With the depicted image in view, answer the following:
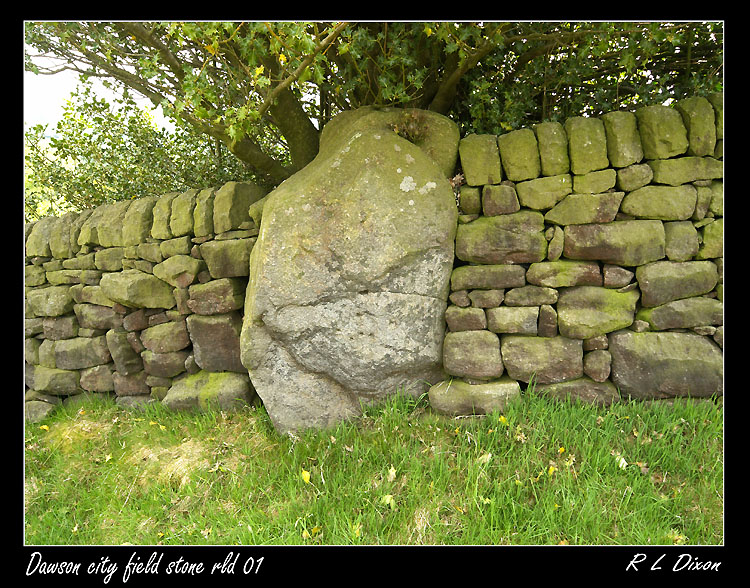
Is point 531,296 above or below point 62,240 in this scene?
below

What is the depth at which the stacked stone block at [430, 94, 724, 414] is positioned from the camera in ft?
10.00

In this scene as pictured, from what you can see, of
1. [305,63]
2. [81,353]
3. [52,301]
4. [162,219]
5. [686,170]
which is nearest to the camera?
[305,63]

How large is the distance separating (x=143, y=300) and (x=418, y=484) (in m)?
3.05

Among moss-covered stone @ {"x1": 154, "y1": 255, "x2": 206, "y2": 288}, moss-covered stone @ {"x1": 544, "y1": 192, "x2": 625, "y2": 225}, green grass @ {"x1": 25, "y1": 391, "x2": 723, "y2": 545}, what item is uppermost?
moss-covered stone @ {"x1": 544, "y1": 192, "x2": 625, "y2": 225}

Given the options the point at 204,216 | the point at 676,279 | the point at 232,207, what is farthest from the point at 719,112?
the point at 204,216

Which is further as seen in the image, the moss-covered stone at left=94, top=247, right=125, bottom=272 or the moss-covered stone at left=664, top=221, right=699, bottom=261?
the moss-covered stone at left=94, top=247, right=125, bottom=272

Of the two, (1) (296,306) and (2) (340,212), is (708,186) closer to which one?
(2) (340,212)

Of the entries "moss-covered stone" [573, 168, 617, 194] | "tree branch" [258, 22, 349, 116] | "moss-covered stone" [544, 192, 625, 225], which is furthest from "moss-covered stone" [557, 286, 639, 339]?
"tree branch" [258, 22, 349, 116]

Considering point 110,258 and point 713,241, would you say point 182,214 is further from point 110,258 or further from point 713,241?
point 713,241

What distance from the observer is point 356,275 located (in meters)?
3.18

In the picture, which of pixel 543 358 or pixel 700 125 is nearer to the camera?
pixel 700 125

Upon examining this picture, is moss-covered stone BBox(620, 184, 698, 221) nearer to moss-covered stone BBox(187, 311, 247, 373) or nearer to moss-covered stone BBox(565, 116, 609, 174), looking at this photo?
moss-covered stone BBox(565, 116, 609, 174)

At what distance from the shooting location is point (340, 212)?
10.4 ft

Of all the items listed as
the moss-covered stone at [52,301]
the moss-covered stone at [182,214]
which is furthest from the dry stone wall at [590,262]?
the moss-covered stone at [52,301]
